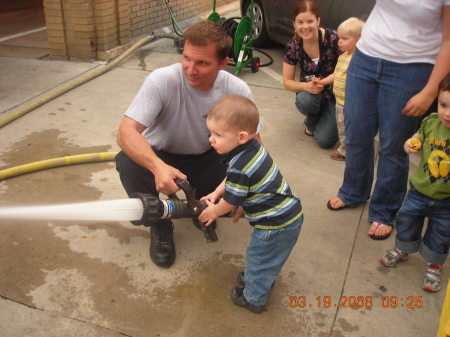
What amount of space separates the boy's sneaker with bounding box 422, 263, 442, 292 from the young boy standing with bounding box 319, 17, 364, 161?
59.8 inches

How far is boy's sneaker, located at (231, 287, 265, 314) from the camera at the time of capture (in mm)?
2393

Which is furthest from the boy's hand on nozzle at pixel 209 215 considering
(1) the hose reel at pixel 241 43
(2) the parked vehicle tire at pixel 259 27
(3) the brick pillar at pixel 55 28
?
(2) the parked vehicle tire at pixel 259 27

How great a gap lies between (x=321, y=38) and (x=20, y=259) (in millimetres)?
2779

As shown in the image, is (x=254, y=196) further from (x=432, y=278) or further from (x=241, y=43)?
(x=241, y=43)

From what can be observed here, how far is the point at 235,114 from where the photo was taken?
1.98 meters

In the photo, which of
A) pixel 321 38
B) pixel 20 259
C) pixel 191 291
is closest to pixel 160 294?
pixel 191 291

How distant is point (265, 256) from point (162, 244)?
0.73 metres

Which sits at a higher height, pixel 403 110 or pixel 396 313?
pixel 403 110

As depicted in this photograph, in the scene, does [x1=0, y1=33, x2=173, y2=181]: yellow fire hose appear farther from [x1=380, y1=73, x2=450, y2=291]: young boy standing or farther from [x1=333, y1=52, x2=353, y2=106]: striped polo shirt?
[x1=380, y1=73, x2=450, y2=291]: young boy standing

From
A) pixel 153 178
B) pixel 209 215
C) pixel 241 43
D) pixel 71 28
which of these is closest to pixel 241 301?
pixel 209 215

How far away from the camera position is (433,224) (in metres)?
2.49

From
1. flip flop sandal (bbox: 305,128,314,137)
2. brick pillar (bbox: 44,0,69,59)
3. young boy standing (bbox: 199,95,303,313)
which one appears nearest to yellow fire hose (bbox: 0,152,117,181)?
young boy standing (bbox: 199,95,303,313)

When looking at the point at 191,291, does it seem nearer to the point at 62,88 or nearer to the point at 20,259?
the point at 20,259

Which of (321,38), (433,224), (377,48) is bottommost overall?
(433,224)
